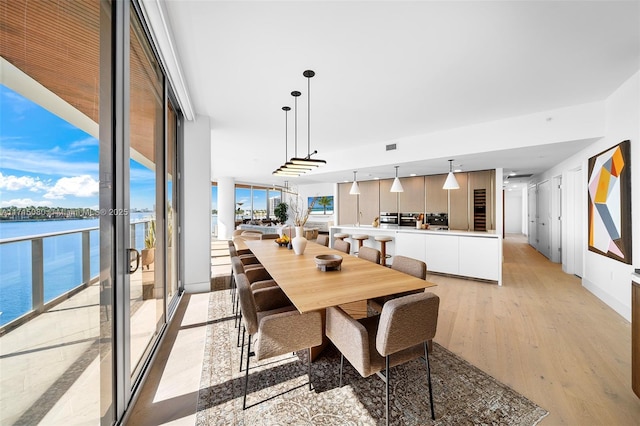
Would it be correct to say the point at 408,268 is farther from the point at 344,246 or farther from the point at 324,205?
the point at 324,205

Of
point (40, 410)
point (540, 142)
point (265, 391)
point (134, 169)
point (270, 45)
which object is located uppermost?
point (270, 45)

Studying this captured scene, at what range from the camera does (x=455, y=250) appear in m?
4.99

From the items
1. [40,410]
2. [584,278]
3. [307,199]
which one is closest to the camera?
[40,410]

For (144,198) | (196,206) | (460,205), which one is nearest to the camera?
(144,198)

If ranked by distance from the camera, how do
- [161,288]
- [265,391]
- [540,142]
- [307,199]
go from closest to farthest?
[265,391] → [161,288] → [540,142] → [307,199]

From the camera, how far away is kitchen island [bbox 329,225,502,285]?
4590 millimetres

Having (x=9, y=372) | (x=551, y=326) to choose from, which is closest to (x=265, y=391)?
(x=9, y=372)

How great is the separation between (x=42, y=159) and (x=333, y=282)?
1.72 meters

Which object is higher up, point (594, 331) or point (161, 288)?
point (161, 288)

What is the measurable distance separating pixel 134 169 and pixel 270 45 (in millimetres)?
1622

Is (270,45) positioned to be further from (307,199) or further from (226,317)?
(307,199)

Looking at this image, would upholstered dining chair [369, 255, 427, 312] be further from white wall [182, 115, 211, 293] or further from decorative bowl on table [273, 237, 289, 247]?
white wall [182, 115, 211, 293]

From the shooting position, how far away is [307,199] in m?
11.8

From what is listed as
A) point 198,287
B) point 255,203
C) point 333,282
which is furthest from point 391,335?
point 255,203
